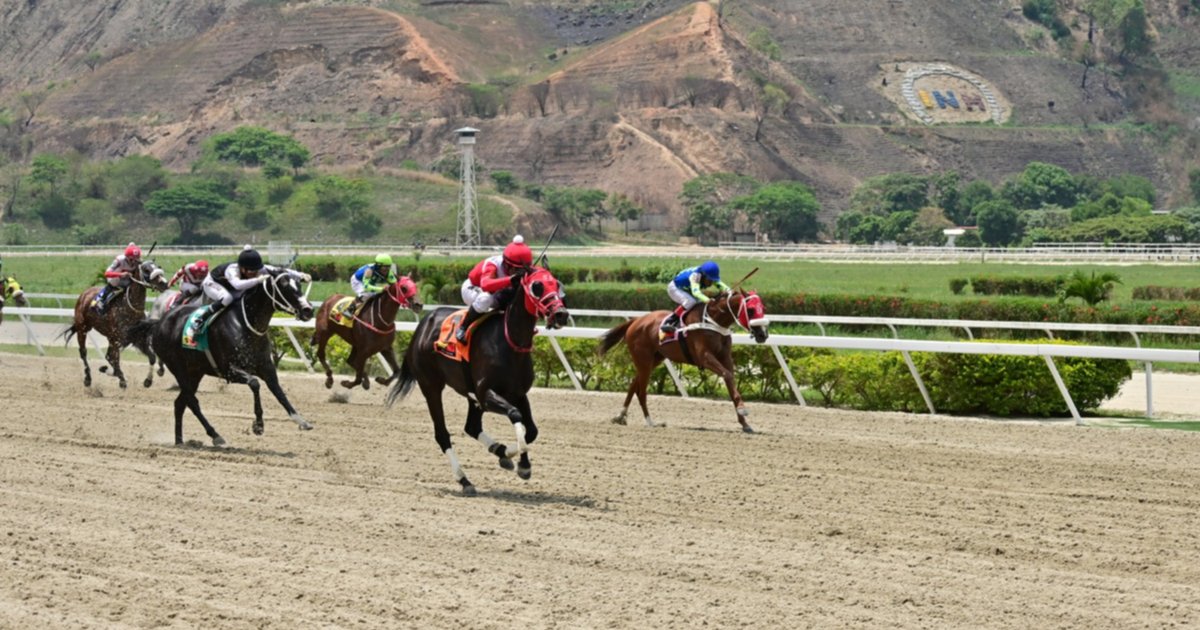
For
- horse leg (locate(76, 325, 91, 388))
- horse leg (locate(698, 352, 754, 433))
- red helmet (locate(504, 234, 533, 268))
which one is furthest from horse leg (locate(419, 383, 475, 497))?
horse leg (locate(76, 325, 91, 388))

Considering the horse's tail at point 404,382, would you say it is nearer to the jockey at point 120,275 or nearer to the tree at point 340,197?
the jockey at point 120,275

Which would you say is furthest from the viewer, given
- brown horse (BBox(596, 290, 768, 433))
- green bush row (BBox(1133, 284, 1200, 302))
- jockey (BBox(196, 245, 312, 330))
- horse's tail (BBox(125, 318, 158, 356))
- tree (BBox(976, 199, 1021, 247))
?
tree (BBox(976, 199, 1021, 247))

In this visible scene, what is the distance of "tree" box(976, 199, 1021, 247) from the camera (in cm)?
7494

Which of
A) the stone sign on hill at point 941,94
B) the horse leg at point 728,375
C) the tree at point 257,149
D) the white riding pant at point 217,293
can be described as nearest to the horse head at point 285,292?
Result: the white riding pant at point 217,293

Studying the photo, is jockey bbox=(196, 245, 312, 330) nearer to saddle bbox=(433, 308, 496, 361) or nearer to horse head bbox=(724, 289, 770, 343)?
saddle bbox=(433, 308, 496, 361)

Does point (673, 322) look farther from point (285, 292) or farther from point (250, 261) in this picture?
point (250, 261)

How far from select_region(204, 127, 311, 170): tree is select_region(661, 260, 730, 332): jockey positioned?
8317cm

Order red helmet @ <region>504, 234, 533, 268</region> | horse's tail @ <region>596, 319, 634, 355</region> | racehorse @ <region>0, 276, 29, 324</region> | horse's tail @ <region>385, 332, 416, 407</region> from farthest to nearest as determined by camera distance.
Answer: racehorse @ <region>0, 276, 29, 324</region>, horse's tail @ <region>596, 319, 634, 355</region>, horse's tail @ <region>385, 332, 416, 407</region>, red helmet @ <region>504, 234, 533, 268</region>

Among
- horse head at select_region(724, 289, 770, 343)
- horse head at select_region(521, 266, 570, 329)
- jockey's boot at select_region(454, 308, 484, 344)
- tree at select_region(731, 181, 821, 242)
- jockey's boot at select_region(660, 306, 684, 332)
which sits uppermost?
horse head at select_region(521, 266, 570, 329)

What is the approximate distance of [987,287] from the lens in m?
31.5

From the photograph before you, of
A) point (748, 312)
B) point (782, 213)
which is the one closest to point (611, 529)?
point (748, 312)

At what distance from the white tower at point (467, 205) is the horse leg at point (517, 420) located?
2025 inches

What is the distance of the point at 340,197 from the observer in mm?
79938

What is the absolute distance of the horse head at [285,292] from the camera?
37.7 ft
